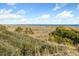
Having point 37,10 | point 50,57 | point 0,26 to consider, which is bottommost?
point 50,57

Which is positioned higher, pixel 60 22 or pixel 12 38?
pixel 60 22

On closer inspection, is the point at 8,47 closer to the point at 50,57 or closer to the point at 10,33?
the point at 10,33

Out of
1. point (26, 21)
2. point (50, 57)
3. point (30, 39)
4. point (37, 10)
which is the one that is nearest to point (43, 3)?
point (37, 10)

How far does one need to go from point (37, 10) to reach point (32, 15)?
9 cm

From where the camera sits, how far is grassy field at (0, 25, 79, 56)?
8.63 feet

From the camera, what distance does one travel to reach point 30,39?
2.69 m

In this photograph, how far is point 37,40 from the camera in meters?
2.68

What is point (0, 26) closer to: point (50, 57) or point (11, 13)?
point (11, 13)

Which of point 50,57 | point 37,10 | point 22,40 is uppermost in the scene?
point 37,10

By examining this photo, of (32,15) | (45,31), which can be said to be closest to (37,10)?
(32,15)

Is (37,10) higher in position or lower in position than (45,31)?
higher

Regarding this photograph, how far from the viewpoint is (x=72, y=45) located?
2.67 meters

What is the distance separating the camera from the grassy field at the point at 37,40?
2.63 meters

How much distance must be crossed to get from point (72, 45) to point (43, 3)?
0.61 meters
